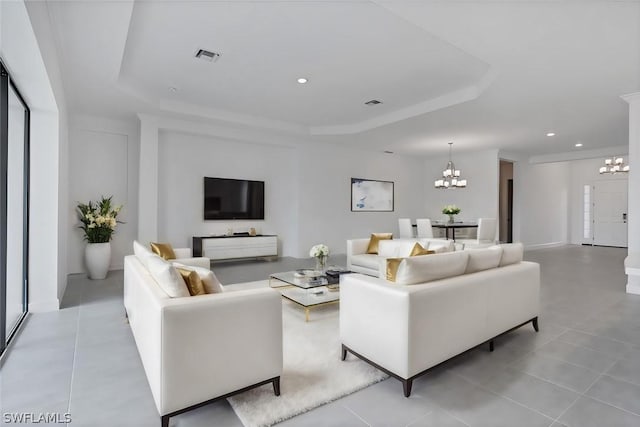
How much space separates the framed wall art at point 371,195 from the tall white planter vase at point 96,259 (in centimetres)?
546

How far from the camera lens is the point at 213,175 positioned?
6961mm

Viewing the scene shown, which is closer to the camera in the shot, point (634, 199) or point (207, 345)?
point (207, 345)

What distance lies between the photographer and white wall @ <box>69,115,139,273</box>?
5.79 m

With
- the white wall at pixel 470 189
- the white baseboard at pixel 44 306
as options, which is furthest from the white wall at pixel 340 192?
the white baseboard at pixel 44 306

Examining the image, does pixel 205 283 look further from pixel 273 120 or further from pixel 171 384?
pixel 273 120

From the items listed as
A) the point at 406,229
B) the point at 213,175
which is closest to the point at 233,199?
the point at 213,175

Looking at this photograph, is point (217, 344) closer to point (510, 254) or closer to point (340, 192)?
point (510, 254)

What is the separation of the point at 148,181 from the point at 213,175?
4.43 feet

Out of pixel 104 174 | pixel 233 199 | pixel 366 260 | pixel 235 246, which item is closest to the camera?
pixel 366 260

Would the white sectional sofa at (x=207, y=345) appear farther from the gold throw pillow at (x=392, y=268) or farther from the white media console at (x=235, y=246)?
the white media console at (x=235, y=246)

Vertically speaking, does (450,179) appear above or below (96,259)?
above

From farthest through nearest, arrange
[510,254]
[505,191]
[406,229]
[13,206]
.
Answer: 1. [505,191]
2. [406,229]
3. [13,206]
4. [510,254]

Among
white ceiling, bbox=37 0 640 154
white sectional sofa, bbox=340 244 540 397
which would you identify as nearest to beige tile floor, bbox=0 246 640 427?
white sectional sofa, bbox=340 244 540 397

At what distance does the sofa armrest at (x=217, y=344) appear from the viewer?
172 centimetres
